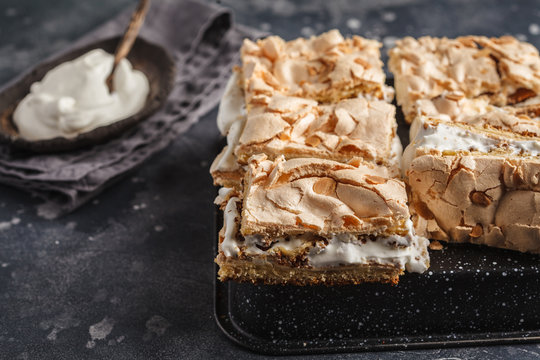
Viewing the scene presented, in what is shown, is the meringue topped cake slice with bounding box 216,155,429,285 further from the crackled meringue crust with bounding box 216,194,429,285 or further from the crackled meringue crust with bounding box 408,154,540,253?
the crackled meringue crust with bounding box 408,154,540,253

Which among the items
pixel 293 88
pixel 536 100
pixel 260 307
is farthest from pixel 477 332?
pixel 293 88

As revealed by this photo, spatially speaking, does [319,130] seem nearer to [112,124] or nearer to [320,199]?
[320,199]

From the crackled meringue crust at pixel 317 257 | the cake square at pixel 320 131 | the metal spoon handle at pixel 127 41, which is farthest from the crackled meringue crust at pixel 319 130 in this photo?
the metal spoon handle at pixel 127 41

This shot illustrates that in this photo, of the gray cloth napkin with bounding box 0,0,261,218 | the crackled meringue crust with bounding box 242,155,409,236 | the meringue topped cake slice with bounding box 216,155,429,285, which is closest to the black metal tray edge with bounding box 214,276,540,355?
the meringue topped cake slice with bounding box 216,155,429,285

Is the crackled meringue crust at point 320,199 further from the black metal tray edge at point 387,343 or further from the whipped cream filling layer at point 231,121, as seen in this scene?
the black metal tray edge at point 387,343

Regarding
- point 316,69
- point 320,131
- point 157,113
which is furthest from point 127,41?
point 320,131
